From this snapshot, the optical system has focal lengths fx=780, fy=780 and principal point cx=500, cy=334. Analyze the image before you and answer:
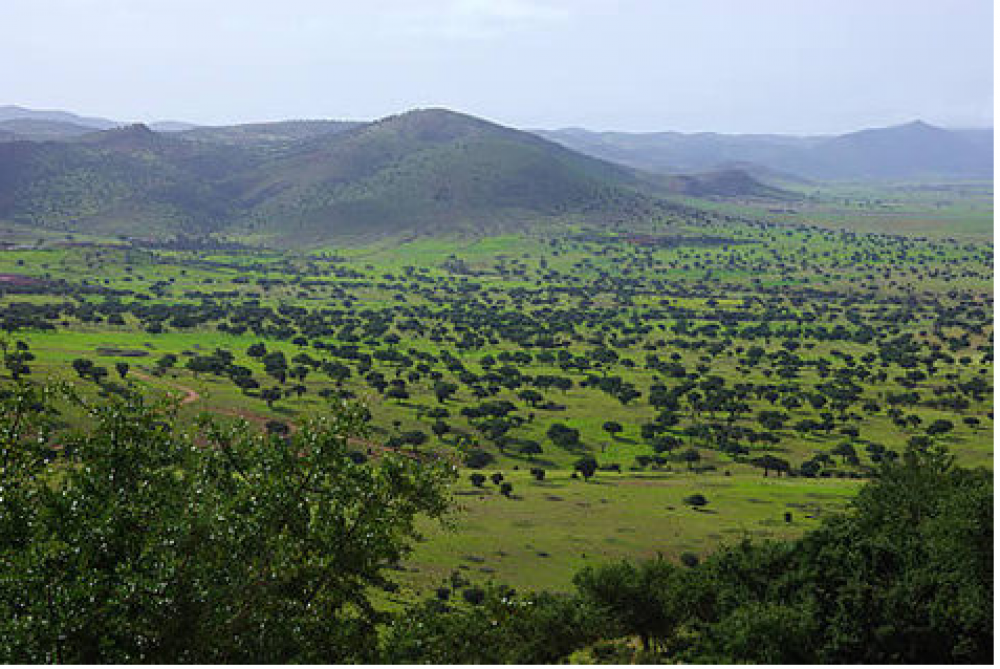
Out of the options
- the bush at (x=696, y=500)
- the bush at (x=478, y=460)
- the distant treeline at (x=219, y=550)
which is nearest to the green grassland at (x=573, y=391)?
the bush at (x=696, y=500)

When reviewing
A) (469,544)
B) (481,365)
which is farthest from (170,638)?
(481,365)

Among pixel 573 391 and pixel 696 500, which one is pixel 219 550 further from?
pixel 573 391

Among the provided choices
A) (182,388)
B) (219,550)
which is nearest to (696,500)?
(219,550)

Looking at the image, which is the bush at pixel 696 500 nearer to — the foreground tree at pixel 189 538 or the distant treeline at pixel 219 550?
the distant treeline at pixel 219 550

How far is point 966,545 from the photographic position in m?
32.9

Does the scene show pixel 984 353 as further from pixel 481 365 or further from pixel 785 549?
pixel 785 549

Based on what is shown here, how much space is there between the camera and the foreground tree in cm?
1739

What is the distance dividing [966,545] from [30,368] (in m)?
102

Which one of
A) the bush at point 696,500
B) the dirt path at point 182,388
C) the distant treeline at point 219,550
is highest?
the distant treeline at point 219,550

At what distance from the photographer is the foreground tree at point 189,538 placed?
57.1 ft

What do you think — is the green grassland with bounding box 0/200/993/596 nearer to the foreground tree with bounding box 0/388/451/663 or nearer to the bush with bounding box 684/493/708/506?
the bush with bounding box 684/493/708/506

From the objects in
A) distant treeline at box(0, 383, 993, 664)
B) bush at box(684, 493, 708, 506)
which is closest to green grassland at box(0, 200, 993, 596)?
bush at box(684, 493, 708, 506)

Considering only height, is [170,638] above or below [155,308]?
above

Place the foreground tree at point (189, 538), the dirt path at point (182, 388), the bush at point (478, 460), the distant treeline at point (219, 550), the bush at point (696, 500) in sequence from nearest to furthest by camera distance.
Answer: the foreground tree at point (189, 538)
the distant treeline at point (219, 550)
the bush at point (696, 500)
the bush at point (478, 460)
the dirt path at point (182, 388)
